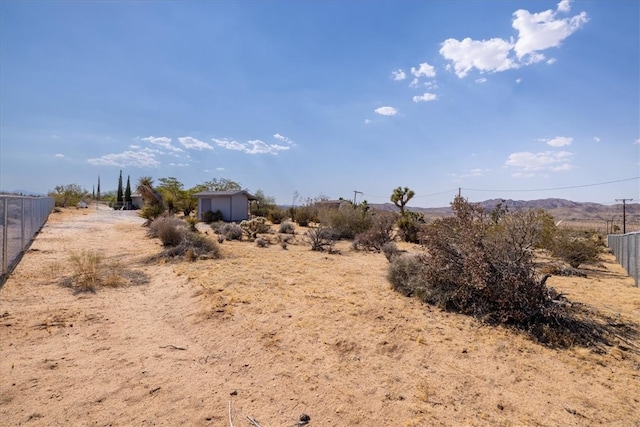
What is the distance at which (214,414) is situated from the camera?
3.16 meters

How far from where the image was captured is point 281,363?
13.7 feet

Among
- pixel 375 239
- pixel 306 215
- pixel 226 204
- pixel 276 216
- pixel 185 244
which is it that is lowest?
pixel 185 244

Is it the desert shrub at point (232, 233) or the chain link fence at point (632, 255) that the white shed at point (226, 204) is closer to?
the desert shrub at point (232, 233)

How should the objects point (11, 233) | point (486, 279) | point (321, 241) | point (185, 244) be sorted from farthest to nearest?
1. point (321, 241)
2. point (185, 244)
3. point (11, 233)
4. point (486, 279)

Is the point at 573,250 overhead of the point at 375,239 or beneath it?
overhead

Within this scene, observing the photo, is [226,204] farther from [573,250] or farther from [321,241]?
[573,250]

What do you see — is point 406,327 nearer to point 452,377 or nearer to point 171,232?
point 452,377

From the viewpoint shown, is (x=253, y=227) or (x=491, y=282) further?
(x=253, y=227)

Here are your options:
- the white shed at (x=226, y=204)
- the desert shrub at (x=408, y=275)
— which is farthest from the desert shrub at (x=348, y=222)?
the white shed at (x=226, y=204)

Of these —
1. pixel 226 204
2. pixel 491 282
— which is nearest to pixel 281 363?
pixel 491 282

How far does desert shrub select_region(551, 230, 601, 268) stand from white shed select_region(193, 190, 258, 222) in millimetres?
23326

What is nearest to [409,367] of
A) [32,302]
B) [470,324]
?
[470,324]

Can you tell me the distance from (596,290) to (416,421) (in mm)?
8036

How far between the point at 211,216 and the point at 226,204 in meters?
1.66
